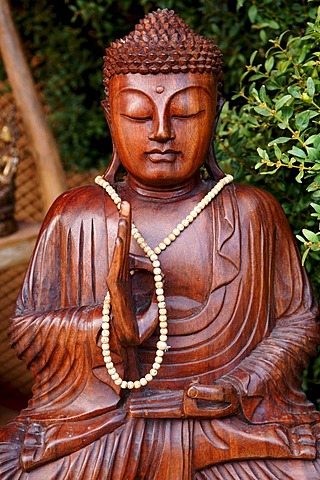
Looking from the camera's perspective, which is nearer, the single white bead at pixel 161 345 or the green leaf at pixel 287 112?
the single white bead at pixel 161 345

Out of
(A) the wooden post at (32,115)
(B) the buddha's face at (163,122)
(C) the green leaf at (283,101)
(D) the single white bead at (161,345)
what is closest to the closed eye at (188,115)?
(B) the buddha's face at (163,122)

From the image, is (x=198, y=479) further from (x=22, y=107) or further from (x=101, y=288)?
(x=22, y=107)

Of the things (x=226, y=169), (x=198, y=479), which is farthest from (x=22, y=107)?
(x=198, y=479)

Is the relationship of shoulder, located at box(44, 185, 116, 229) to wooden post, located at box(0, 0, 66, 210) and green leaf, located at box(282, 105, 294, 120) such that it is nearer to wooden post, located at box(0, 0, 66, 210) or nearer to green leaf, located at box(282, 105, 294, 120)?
green leaf, located at box(282, 105, 294, 120)

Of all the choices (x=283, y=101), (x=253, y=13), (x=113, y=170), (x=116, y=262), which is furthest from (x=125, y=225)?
(x=253, y=13)

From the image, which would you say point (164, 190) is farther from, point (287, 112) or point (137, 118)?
point (287, 112)

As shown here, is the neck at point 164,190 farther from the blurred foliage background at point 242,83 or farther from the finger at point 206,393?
the finger at point 206,393

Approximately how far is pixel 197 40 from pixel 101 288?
1.71 ft

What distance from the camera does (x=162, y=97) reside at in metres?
1.47

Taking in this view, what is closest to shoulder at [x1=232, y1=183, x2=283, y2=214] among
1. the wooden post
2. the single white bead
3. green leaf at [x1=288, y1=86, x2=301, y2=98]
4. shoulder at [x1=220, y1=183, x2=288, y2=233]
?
shoulder at [x1=220, y1=183, x2=288, y2=233]

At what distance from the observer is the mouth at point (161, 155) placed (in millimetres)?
1497

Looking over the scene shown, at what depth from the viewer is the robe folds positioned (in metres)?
1.47

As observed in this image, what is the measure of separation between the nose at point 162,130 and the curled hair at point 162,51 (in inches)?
3.6

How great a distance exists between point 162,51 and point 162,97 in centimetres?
9
